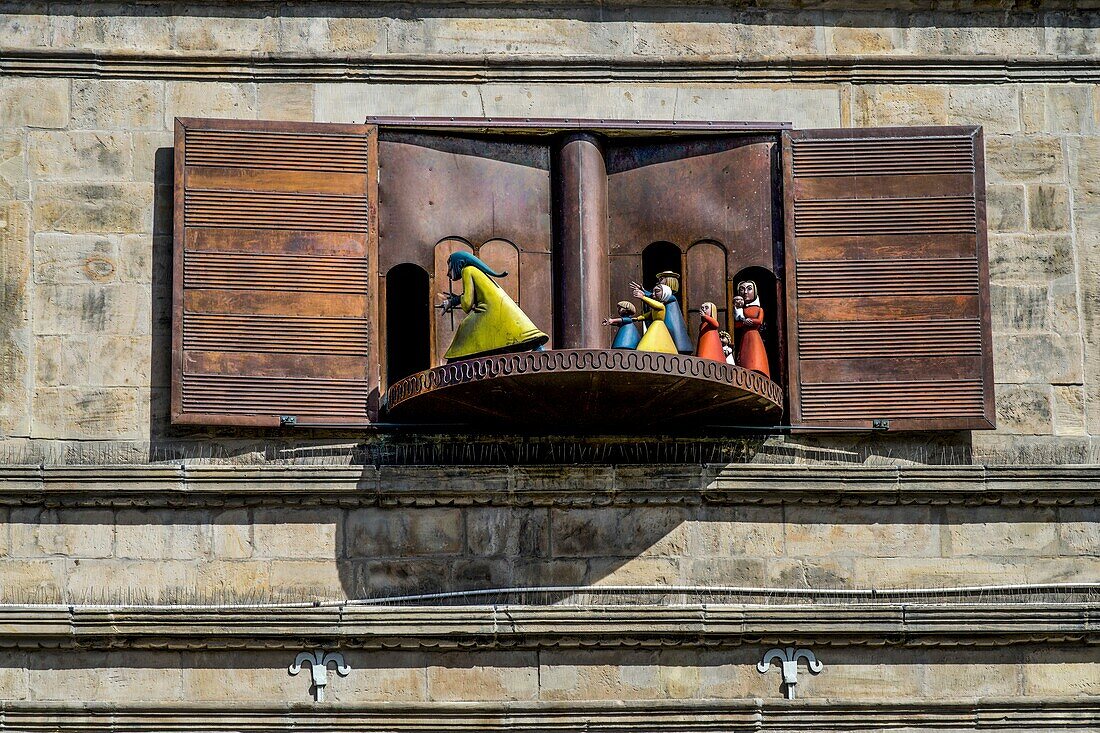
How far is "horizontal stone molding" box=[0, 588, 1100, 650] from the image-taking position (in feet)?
55.2

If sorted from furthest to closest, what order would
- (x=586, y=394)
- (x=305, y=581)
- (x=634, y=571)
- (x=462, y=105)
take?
(x=462, y=105), (x=634, y=571), (x=305, y=581), (x=586, y=394)

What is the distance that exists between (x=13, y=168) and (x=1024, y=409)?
7.54 meters

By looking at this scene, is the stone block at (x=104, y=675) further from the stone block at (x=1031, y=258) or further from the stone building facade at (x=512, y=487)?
the stone block at (x=1031, y=258)

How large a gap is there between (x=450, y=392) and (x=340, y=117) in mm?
2579

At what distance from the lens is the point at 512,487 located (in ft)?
56.6

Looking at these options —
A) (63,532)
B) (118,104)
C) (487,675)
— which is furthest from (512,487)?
(118,104)

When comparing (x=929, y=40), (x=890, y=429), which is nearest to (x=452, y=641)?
(x=890, y=429)

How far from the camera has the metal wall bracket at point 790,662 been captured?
16984 millimetres

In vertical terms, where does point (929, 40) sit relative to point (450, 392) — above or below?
above

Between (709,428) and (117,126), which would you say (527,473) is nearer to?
(709,428)

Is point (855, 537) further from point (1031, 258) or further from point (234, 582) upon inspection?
point (234, 582)

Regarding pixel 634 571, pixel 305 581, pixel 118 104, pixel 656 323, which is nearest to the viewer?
pixel 305 581

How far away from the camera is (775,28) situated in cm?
1842

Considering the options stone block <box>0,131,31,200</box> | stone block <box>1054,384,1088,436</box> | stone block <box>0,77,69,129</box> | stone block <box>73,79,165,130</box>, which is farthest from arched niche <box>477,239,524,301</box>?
stone block <box>1054,384,1088,436</box>
